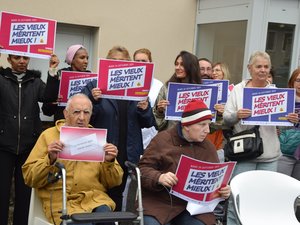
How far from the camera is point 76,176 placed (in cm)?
368

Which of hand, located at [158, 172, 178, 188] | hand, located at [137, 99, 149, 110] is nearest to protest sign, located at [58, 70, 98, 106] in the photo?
hand, located at [137, 99, 149, 110]

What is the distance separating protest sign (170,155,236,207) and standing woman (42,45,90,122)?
5.19ft

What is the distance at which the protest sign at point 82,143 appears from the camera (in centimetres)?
342

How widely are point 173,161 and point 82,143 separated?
743 millimetres

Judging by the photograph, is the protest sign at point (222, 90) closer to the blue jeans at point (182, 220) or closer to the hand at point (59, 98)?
the hand at point (59, 98)

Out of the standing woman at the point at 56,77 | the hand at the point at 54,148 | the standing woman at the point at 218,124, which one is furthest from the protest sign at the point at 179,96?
the hand at the point at 54,148

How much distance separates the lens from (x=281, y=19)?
26.2 feet

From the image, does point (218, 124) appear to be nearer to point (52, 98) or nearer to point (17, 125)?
point (52, 98)

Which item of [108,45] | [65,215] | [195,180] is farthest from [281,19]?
[65,215]

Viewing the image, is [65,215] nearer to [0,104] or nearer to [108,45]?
[0,104]

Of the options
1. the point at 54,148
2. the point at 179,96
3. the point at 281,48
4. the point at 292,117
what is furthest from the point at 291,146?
the point at 281,48

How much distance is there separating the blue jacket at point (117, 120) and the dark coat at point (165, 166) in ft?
1.93

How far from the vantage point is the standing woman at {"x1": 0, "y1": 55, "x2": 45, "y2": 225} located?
4293mm

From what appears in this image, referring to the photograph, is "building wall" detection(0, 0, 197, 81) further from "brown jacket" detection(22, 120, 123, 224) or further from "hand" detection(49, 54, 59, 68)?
"brown jacket" detection(22, 120, 123, 224)
